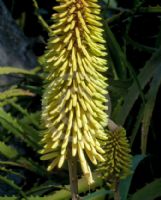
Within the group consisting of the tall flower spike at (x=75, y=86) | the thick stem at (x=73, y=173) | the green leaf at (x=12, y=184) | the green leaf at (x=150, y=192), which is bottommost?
the green leaf at (x=150, y=192)

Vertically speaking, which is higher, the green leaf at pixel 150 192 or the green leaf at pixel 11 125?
the green leaf at pixel 11 125

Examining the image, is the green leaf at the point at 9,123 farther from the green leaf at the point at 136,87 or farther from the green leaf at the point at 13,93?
the green leaf at the point at 136,87

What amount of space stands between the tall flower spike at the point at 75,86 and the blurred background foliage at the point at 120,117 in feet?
1.38

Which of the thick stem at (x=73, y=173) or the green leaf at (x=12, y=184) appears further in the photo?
the green leaf at (x=12, y=184)

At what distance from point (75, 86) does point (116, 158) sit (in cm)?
23

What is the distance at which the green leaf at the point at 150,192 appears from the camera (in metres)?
1.73

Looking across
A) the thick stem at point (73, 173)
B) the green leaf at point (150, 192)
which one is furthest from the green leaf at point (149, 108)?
the thick stem at point (73, 173)

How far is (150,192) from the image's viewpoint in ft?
5.76

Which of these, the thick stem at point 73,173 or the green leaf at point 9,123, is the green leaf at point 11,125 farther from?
the thick stem at point 73,173

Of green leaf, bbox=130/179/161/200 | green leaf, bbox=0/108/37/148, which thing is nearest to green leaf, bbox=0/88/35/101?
green leaf, bbox=0/108/37/148

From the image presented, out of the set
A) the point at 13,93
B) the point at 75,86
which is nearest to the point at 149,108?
the point at 13,93

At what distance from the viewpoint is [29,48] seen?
2812 mm

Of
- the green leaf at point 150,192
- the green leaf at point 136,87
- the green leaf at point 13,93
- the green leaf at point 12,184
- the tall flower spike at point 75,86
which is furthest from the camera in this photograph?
the green leaf at point 13,93

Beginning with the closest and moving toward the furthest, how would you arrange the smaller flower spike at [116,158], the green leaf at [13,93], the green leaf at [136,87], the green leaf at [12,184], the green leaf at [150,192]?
1. the smaller flower spike at [116,158]
2. the green leaf at [12,184]
3. the green leaf at [150,192]
4. the green leaf at [136,87]
5. the green leaf at [13,93]
